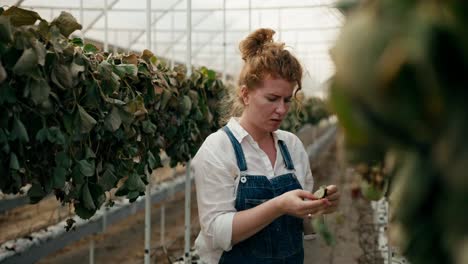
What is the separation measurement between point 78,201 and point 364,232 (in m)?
5.26

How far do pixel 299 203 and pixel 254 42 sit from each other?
842mm

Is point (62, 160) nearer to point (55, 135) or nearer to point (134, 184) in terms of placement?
point (55, 135)

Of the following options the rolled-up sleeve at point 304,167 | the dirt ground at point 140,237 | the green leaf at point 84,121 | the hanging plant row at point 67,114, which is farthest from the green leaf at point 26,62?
the dirt ground at point 140,237

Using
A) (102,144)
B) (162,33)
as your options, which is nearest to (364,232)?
(102,144)

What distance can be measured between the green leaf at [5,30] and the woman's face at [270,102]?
Answer: 94 cm

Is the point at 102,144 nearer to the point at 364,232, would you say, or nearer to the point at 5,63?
the point at 5,63

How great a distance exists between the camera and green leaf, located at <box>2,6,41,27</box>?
5.86 feet

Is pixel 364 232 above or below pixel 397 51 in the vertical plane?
below

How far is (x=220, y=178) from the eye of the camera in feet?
6.95

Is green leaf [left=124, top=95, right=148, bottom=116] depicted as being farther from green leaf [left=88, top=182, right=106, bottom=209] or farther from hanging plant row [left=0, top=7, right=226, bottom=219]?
green leaf [left=88, top=182, right=106, bottom=209]

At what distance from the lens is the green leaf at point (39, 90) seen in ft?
6.03

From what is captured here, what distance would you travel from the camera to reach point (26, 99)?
1.93 meters

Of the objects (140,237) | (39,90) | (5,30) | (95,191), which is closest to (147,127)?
(95,191)

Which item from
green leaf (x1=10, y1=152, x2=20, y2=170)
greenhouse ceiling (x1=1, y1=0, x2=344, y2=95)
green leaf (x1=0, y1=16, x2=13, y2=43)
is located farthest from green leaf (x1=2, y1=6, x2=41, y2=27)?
greenhouse ceiling (x1=1, y1=0, x2=344, y2=95)
